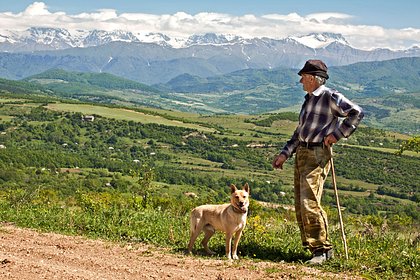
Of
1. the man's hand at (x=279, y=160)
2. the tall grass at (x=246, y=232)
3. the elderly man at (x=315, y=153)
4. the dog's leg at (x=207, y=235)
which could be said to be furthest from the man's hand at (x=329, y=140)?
the dog's leg at (x=207, y=235)

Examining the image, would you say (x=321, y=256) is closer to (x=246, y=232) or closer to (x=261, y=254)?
(x=261, y=254)

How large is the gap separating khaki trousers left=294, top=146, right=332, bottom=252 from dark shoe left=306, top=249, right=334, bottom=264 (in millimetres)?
64

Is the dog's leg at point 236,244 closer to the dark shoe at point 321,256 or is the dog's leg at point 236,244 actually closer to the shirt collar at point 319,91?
the dark shoe at point 321,256

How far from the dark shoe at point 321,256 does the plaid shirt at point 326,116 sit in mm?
1768

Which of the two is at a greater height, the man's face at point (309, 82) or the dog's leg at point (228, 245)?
the man's face at point (309, 82)

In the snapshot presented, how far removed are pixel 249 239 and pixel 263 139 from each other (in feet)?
575

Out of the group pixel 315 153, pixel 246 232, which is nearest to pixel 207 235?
pixel 246 232

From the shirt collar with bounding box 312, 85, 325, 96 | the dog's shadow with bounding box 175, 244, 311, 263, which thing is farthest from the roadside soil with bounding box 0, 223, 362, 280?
the shirt collar with bounding box 312, 85, 325, 96

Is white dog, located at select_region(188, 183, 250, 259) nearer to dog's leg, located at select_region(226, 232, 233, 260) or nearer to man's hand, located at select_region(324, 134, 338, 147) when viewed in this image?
dog's leg, located at select_region(226, 232, 233, 260)

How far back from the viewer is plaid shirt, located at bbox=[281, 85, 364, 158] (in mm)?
7676

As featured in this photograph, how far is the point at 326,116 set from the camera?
800cm

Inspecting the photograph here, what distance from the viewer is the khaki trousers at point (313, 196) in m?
8.05

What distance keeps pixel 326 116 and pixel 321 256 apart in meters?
2.20

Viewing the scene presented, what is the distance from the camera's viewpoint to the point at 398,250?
8539 millimetres
